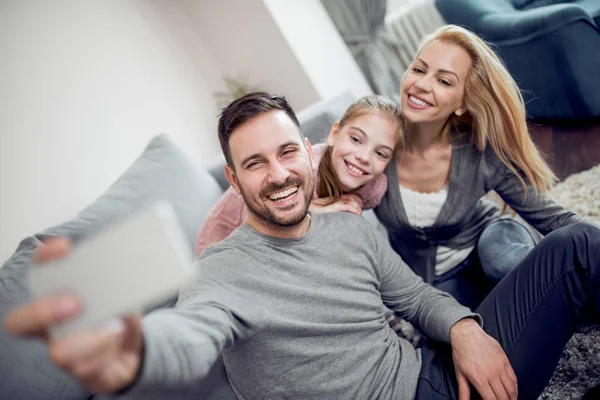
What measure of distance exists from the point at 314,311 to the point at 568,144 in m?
1.93

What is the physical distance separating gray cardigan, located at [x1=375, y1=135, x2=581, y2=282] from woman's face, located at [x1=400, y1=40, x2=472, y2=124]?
0.17 metres

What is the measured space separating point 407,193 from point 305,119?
1.84 ft

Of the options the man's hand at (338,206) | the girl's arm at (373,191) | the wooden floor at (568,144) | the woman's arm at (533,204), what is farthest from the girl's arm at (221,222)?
the wooden floor at (568,144)

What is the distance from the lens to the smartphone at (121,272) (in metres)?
0.41

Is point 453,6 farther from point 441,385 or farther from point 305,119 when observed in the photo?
point 441,385

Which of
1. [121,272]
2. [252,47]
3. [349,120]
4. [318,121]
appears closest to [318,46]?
[252,47]

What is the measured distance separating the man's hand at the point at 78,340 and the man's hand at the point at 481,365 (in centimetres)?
68

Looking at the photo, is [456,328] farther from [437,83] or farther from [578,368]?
[437,83]

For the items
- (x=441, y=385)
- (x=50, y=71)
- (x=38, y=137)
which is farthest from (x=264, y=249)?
(x=50, y=71)

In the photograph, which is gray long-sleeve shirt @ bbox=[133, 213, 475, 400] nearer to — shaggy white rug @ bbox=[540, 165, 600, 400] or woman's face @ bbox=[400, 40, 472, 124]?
shaggy white rug @ bbox=[540, 165, 600, 400]

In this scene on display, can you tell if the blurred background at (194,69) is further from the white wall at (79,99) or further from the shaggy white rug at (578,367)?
the shaggy white rug at (578,367)

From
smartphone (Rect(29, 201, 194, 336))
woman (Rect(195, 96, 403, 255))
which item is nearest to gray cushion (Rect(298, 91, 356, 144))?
woman (Rect(195, 96, 403, 255))

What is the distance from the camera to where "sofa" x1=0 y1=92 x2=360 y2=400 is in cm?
86

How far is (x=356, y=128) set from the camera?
1188mm
